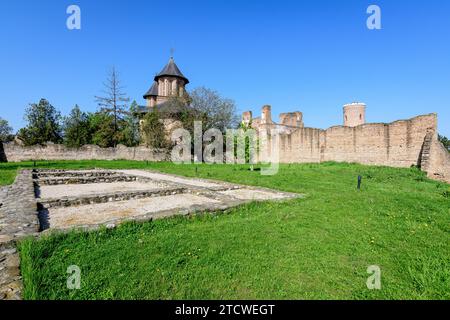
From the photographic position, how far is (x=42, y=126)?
47.0 m

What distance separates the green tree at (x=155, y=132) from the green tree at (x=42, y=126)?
2146 cm

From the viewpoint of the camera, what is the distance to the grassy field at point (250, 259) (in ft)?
9.62

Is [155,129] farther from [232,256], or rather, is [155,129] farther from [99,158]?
[232,256]

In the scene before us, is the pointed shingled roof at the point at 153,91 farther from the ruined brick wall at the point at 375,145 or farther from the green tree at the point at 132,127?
the ruined brick wall at the point at 375,145

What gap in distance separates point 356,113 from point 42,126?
177ft

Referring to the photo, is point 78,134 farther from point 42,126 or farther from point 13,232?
point 13,232

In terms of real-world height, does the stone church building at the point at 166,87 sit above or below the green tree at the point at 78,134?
above

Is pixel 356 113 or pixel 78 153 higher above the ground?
pixel 356 113

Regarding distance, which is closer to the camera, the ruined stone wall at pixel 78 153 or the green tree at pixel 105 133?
the ruined stone wall at pixel 78 153

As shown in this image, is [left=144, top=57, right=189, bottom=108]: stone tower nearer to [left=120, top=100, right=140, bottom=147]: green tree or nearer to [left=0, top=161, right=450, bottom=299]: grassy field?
[left=120, top=100, right=140, bottom=147]: green tree

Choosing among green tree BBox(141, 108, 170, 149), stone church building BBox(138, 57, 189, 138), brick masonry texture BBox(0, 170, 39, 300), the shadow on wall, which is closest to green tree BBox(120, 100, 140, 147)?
stone church building BBox(138, 57, 189, 138)

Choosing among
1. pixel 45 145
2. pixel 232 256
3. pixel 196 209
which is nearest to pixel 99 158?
pixel 45 145

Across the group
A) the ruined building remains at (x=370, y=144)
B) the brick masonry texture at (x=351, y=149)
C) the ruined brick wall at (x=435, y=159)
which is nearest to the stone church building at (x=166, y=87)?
the brick masonry texture at (x=351, y=149)

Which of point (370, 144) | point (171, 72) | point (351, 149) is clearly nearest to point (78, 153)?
point (171, 72)
